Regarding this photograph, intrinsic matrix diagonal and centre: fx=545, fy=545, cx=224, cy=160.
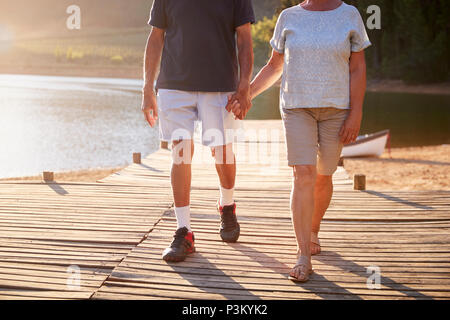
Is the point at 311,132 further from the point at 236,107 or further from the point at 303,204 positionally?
the point at 236,107

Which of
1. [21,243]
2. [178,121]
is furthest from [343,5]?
[21,243]

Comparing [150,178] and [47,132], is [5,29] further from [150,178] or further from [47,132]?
[150,178]

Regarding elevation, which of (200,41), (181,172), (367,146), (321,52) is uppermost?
(200,41)

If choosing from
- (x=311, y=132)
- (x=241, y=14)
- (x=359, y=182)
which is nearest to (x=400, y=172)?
(x=359, y=182)

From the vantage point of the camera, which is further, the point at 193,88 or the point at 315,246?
the point at 315,246

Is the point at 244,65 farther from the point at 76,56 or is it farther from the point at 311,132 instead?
the point at 76,56

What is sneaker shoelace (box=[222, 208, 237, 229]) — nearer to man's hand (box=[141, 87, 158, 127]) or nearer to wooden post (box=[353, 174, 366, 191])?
man's hand (box=[141, 87, 158, 127])

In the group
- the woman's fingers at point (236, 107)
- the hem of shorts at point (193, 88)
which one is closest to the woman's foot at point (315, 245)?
the woman's fingers at point (236, 107)

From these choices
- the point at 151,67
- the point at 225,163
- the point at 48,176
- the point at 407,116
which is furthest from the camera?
the point at 407,116

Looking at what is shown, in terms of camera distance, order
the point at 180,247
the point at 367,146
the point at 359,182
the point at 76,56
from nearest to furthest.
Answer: the point at 180,247
the point at 359,182
the point at 367,146
the point at 76,56

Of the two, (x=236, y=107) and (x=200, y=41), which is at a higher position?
(x=200, y=41)

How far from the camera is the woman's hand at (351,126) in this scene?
10.9 ft

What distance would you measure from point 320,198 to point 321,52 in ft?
3.34

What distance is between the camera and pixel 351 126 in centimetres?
332
